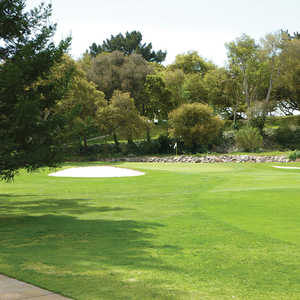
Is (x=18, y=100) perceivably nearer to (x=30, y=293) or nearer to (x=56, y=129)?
(x=56, y=129)

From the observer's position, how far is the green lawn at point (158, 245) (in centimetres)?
560

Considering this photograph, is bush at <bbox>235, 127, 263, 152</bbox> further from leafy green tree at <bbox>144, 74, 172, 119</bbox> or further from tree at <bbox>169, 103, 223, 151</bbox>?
leafy green tree at <bbox>144, 74, 172, 119</bbox>

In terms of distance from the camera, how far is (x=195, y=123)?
174ft

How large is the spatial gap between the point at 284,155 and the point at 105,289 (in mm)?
41742

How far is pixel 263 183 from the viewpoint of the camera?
20.5 meters

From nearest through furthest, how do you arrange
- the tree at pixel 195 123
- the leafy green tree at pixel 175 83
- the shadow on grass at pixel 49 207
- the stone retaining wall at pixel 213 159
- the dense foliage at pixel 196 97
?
the shadow on grass at pixel 49 207
the stone retaining wall at pixel 213 159
the tree at pixel 195 123
the dense foliage at pixel 196 97
the leafy green tree at pixel 175 83

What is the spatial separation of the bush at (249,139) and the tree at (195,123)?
10.1ft

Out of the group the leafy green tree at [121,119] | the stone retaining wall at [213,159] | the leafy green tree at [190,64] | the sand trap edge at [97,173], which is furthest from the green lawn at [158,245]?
the leafy green tree at [190,64]

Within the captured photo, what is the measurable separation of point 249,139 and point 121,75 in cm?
2380

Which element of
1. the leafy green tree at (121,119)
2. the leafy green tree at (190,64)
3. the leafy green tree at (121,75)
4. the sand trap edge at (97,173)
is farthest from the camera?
the leafy green tree at (190,64)

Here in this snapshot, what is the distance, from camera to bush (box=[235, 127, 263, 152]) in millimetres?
50812

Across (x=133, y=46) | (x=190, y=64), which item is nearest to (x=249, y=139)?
(x=190, y=64)

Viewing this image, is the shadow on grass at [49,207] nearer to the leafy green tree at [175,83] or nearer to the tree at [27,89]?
the tree at [27,89]

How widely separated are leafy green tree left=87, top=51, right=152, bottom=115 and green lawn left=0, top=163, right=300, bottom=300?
50484 mm
